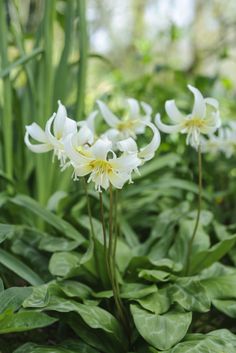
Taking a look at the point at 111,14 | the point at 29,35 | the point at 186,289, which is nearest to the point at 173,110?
the point at 186,289

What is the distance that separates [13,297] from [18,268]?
0.84 feet

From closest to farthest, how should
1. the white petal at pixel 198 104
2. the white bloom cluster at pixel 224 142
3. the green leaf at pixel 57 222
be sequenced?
the white petal at pixel 198 104 < the green leaf at pixel 57 222 < the white bloom cluster at pixel 224 142

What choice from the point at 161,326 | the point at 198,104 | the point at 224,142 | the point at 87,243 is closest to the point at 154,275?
→ the point at 161,326

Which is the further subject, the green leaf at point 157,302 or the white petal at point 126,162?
the green leaf at point 157,302

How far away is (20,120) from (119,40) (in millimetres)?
9756

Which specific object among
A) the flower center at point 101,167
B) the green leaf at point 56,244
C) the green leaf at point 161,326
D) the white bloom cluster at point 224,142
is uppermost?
the flower center at point 101,167

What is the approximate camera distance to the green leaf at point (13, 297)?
3.59 feet

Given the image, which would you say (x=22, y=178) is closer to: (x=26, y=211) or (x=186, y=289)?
(x=26, y=211)

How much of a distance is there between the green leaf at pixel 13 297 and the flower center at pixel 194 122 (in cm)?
63

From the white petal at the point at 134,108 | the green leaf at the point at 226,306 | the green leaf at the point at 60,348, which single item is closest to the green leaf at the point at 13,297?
the green leaf at the point at 60,348

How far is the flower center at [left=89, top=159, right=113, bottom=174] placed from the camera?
1022 mm

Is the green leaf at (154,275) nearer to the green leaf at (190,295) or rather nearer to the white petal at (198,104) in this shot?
the green leaf at (190,295)

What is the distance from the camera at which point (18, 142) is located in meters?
1.93

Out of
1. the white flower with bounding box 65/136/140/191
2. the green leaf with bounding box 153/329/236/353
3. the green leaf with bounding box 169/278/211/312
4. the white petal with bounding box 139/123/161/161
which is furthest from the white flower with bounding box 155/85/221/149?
the green leaf with bounding box 153/329/236/353
